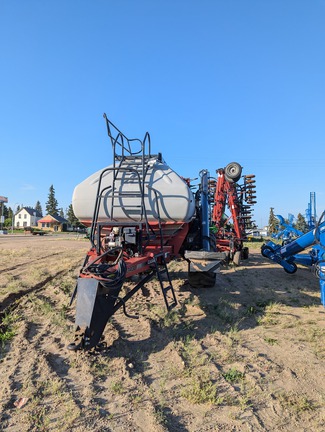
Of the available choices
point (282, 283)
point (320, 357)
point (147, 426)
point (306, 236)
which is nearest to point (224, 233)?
point (282, 283)

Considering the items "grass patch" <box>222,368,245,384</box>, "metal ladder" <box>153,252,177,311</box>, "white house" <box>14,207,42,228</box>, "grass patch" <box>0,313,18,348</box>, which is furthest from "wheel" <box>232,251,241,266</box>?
"white house" <box>14,207,42,228</box>

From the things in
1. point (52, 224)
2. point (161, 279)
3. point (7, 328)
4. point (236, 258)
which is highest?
point (52, 224)

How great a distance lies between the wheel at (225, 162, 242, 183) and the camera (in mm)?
10633

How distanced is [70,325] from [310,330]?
3.80 metres

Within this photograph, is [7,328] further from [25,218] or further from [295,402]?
[25,218]

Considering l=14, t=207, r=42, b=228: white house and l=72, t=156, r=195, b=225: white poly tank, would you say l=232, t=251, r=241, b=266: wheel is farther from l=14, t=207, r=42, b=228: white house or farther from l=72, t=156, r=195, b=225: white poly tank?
l=14, t=207, r=42, b=228: white house

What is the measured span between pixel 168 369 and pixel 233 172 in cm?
805

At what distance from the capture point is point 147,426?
274cm

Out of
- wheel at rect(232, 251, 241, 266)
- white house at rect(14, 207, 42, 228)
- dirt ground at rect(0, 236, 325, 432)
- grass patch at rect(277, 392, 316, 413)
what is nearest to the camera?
dirt ground at rect(0, 236, 325, 432)

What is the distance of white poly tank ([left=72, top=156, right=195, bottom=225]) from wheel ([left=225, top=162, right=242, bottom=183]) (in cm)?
509

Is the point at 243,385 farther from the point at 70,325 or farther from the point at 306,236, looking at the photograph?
the point at 306,236

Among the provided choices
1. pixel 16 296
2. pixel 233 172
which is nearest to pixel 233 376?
pixel 16 296

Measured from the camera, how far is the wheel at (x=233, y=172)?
34.9 feet

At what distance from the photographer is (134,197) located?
5.69m
